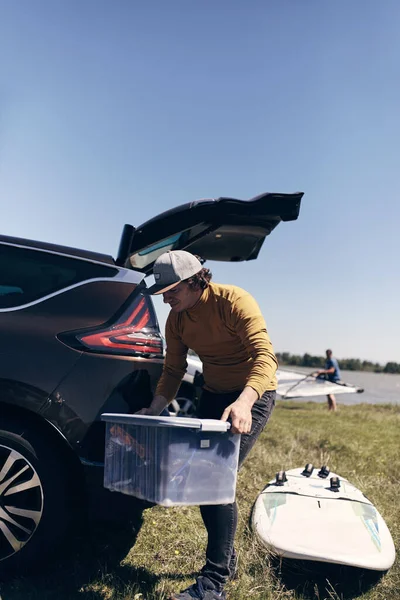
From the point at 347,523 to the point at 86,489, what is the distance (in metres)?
1.56

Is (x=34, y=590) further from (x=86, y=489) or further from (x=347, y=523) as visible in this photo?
(x=347, y=523)

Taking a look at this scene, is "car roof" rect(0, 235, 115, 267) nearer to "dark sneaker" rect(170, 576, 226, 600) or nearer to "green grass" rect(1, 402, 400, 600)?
"green grass" rect(1, 402, 400, 600)

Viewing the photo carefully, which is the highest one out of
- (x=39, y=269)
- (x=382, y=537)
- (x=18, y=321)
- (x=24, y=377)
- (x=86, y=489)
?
(x=39, y=269)

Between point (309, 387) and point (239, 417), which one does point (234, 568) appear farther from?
point (309, 387)

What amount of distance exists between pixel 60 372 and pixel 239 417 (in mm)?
981

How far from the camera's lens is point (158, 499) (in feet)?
7.00

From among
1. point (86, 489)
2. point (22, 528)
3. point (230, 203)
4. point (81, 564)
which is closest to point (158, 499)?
point (86, 489)

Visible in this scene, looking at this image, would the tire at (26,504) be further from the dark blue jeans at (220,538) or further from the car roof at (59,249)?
the car roof at (59,249)

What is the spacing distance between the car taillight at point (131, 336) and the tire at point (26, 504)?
591 millimetres

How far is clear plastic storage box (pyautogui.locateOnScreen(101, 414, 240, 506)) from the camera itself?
2137 mm

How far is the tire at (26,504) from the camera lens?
8.23 ft

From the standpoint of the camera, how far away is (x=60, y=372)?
2590mm

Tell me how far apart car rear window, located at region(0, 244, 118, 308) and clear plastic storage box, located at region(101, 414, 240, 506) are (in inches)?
36.3

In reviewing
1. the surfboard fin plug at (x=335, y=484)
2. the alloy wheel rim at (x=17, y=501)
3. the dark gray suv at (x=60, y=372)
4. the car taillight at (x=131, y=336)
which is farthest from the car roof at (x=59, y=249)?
the surfboard fin plug at (x=335, y=484)
